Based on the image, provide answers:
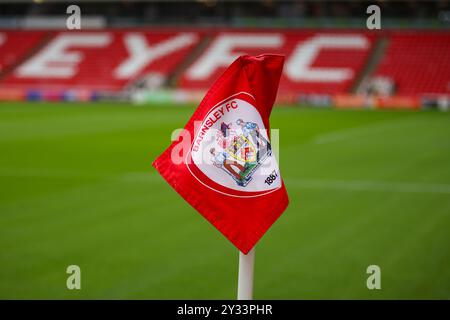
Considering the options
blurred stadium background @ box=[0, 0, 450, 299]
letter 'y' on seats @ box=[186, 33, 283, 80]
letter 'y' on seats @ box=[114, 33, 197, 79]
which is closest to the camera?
blurred stadium background @ box=[0, 0, 450, 299]

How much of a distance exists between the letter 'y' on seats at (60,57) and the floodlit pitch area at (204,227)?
23.9 m

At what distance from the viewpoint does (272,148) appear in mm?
3326

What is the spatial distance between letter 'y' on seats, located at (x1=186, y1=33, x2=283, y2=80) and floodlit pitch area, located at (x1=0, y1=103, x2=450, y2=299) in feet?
72.7

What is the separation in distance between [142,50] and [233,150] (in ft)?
131

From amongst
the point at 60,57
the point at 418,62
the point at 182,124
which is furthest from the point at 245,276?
the point at 60,57

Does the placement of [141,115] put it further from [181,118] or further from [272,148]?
[272,148]

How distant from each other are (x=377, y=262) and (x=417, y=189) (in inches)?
178

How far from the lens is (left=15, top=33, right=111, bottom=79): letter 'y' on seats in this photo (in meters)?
40.8

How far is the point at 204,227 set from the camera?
360 inches

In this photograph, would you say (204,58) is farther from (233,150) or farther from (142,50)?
(233,150)

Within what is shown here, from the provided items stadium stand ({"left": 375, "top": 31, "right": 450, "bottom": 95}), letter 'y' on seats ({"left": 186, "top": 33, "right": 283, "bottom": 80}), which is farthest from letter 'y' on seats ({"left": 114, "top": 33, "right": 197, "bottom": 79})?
stadium stand ({"left": 375, "top": 31, "right": 450, "bottom": 95})

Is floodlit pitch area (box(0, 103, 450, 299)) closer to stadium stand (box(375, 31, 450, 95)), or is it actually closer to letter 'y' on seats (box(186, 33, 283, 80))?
stadium stand (box(375, 31, 450, 95))
